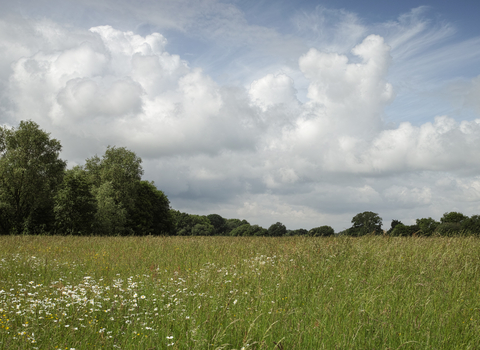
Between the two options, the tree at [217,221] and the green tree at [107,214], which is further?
the tree at [217,221]

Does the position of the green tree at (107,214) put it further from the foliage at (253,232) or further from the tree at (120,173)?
the foliage at (253,232)

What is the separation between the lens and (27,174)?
1304 inches

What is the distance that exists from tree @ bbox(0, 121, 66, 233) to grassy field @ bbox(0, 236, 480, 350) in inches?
1074

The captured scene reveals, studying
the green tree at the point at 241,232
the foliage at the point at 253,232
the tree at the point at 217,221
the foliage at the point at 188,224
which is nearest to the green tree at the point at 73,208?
the green tree at the point at 241,232

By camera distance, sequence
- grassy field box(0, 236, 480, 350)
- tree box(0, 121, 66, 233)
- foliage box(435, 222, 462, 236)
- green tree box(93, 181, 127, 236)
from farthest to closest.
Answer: green tree box(93, 181, 127, 236) < tree box(0, 121, 66, 233) < foliage box(435, 222, 462, 236) < grassy field box(0, 236, 480, 350)

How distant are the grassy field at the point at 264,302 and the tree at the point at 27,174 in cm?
2729

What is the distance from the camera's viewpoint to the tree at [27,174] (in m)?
33.1

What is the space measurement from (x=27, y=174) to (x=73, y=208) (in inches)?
235

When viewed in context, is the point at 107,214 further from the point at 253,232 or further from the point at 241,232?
the point at 253,232

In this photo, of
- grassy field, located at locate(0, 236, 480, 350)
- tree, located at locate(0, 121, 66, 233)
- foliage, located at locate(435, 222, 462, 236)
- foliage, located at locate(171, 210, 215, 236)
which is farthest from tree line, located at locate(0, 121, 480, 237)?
foliage, located at locate(171, 210, 215, 236)

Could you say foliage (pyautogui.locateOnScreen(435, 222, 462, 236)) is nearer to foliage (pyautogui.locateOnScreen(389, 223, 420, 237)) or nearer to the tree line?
foliage (pyautogui.locateOnScreen(389, 223, 420, 237))

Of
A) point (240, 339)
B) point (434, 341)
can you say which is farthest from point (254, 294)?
point (434, 341)

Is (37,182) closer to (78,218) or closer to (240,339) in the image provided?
(78,218)

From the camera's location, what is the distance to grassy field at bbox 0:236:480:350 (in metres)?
4.24
